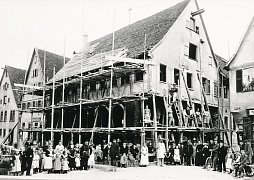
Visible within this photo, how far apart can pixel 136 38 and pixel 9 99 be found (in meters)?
18.6

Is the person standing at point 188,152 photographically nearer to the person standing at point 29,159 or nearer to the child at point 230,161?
the child at point 230,161

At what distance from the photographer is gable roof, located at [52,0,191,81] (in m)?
19.9

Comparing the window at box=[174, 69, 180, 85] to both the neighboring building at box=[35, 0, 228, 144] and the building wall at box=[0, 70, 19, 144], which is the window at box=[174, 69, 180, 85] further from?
the building wall at box=[0, 70, 19, 144]

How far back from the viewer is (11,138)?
34.7 meters

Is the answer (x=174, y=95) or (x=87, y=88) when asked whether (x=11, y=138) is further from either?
(x=174, y=95)

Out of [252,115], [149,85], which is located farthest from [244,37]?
[149,85]

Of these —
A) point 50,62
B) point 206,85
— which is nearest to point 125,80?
point 206,85

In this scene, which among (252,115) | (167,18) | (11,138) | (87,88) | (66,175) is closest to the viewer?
(66,175)

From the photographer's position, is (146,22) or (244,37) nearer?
(244,37)

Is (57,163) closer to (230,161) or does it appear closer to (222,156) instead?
(222,156)

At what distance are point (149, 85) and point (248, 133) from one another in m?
6.17

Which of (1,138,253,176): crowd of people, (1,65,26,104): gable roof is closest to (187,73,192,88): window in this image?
(1,138,253,176): crowd of people

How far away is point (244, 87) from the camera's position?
54.9 feet

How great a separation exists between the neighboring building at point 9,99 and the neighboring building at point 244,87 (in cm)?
2097
